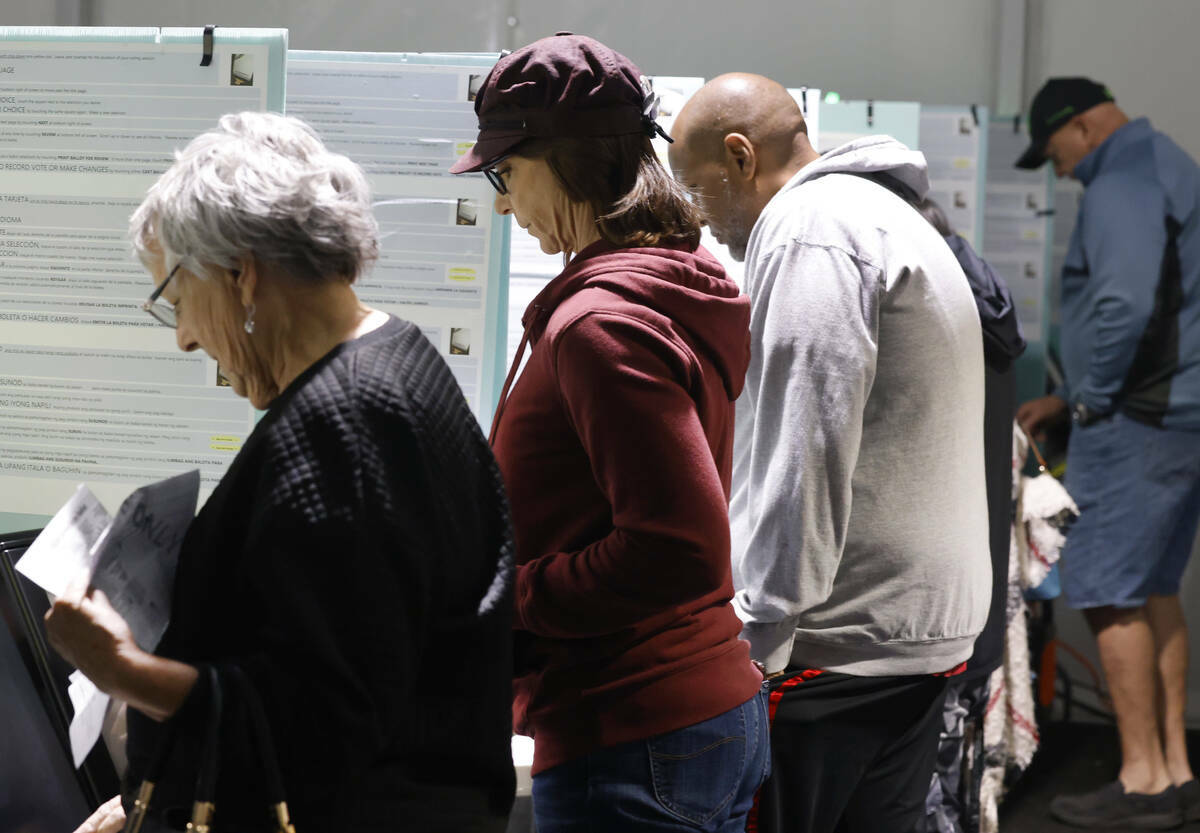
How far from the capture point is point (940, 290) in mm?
1595

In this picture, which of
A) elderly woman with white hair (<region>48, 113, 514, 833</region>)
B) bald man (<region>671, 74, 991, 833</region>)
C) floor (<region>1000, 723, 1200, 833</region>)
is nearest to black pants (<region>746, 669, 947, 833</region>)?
bald man (<region>671, 74, 991, 833</region>)

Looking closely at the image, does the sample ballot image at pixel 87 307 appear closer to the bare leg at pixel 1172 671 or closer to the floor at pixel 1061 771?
the floor at pixel 1061 771

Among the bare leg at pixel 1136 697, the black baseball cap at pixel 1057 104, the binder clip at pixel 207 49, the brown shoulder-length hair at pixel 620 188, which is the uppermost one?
the black baseball cap at pixel 1057 104

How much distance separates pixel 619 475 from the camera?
1.19 meters

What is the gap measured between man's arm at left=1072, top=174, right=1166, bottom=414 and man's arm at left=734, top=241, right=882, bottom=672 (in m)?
2.50

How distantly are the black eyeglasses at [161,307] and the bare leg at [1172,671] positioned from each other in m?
3.45

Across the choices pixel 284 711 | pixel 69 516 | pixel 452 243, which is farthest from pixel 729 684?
pixel 452 243

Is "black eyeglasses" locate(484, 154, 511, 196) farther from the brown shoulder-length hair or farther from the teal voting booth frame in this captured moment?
the teal voting booth frame

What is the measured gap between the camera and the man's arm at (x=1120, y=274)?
3.67 m

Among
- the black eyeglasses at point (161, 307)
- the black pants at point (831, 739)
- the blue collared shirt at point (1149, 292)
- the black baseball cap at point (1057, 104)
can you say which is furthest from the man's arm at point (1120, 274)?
the black eyeglasses at point (161, 307)

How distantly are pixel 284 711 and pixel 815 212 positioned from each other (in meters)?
0.98

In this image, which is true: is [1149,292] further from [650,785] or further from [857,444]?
[650,785]

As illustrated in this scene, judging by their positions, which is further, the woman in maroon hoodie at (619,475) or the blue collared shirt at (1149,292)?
the blue collared shirt at (1149,292)

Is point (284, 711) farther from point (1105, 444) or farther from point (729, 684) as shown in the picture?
point (1105, 444)
